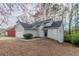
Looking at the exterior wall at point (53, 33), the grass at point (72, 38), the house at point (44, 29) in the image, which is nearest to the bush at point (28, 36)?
the house at point (44, 29)

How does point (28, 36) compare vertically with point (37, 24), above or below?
below

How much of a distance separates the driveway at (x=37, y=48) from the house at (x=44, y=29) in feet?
0.20

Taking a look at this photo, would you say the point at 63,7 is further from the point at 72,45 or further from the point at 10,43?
the point at 10,43

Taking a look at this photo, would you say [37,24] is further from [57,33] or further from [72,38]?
[72,38]

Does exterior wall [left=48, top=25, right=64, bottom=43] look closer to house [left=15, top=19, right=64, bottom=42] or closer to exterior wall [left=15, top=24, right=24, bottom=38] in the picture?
house [left=15, top=19, right=64, bottom=42]

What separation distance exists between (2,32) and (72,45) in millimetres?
749

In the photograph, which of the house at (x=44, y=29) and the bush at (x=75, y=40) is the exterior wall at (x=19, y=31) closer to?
the house at (x=44, y=29)

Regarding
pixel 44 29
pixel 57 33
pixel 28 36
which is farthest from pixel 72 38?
pixel 28 36

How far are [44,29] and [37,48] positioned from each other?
0.21 m

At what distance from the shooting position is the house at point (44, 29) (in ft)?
5.46

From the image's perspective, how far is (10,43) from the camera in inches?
66.2

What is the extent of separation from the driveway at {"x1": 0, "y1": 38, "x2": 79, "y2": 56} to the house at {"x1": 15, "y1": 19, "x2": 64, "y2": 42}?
6 cm

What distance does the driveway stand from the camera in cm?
167

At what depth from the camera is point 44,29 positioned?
168 centimetres
